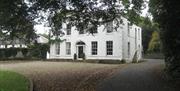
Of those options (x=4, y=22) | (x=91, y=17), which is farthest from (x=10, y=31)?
(x=91, y=17)

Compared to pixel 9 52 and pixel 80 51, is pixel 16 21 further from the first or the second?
pixel 9 52

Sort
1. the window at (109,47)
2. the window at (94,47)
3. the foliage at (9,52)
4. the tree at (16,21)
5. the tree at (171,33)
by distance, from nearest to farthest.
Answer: the tree at (16,21) < the tree at (171,33) < the window at (109,47) < the window at (94,47) < the foliage at (9,52)

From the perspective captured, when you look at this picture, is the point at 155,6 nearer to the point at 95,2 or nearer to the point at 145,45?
the point at 95,2

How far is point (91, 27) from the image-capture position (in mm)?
21031

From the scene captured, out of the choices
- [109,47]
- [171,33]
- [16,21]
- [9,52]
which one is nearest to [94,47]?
[109,47]

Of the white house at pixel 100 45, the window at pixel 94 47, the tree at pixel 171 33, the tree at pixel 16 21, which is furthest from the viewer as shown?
the window at pixel 94 47

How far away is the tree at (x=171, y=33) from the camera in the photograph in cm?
1764

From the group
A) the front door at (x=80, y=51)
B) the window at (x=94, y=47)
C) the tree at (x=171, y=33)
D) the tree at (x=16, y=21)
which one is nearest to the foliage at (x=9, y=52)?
the front door at (x=80, y=51)

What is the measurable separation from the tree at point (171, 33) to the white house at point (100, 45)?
20.4 m

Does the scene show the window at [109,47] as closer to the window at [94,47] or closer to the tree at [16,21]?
the window at [94,47]

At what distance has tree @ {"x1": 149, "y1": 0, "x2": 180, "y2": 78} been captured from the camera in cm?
1764

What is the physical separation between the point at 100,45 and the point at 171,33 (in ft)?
81.8

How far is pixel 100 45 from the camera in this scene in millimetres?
43062

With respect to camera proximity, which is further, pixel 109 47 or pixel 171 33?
pixel 109 47
